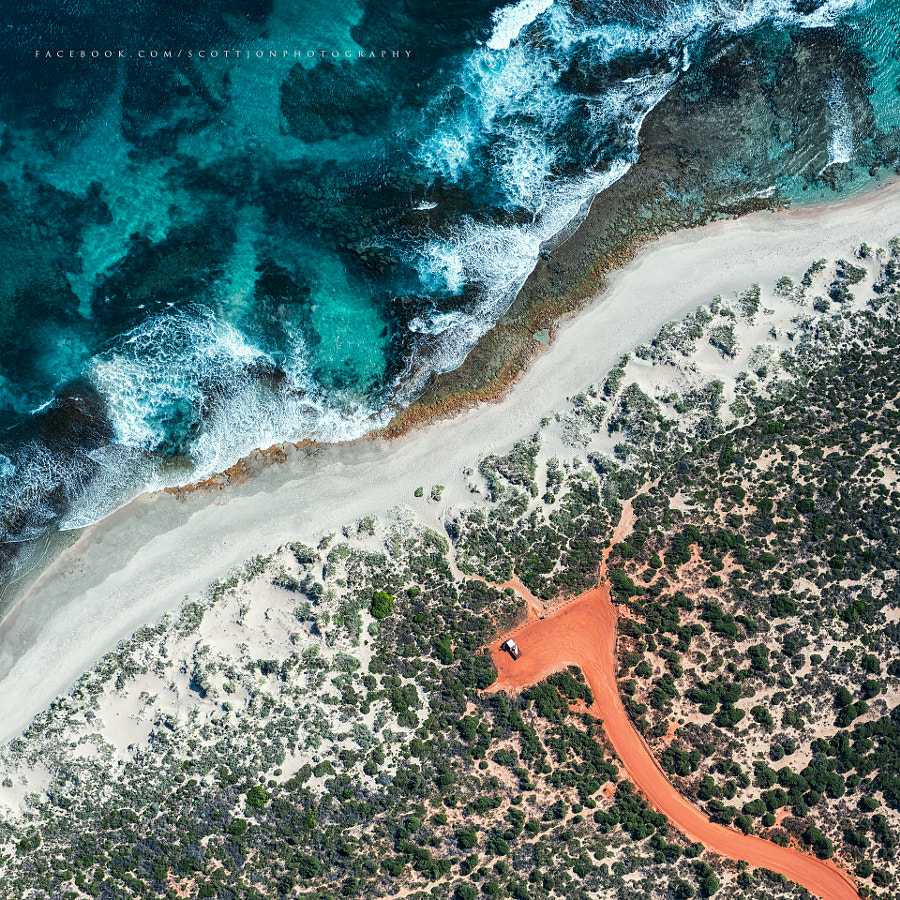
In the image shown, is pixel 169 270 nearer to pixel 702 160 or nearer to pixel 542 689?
pixel 542 689

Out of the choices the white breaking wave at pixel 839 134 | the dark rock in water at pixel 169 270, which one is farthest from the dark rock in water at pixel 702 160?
the dark rock in water at pixel 169 270

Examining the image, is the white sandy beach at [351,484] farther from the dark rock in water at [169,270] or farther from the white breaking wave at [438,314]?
the dark rock in water at [169,270]

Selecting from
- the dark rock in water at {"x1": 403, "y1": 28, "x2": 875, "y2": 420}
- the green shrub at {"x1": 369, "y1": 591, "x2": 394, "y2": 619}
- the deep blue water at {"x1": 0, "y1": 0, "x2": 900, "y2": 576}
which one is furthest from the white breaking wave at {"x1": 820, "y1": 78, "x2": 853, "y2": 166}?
the green shrub at {"x1": 369, "y1": 591, "x2": 394, "y2": 619}

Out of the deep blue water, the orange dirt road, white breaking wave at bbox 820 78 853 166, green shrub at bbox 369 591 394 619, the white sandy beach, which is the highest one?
the deep blue water

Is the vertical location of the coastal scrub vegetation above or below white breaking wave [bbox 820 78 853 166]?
below

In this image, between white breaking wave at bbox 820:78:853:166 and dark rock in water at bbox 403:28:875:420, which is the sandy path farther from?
white breaking wave at bbox 820:78:853:166

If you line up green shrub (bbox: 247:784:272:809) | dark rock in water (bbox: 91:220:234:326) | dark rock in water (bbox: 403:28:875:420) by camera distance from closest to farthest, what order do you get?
green shrub (bbox: 247:784:272:809), dark rock in water (bbox: 91:220:234:326), dark rock in water (bbox: 403:28:875:420)

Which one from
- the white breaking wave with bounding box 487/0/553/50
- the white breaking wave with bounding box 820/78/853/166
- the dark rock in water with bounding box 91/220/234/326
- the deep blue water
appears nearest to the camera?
the deep blue water

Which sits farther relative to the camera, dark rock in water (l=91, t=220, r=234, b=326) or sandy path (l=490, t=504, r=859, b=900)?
dark rock in water (l=91, t=220, r=234, b=326)
